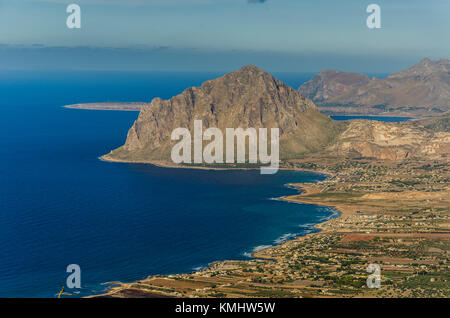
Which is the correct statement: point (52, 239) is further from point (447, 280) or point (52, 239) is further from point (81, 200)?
point (447, 280)

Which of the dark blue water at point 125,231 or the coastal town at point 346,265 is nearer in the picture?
the coastal town at point 346,265

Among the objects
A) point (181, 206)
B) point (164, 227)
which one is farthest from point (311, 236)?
point (181, 206)

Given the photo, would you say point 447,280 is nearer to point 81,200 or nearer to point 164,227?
point 164,227

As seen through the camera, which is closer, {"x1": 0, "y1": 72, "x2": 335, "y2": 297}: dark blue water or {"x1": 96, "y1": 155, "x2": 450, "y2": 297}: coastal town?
A: {"x1": 96, "y1": 155, "x2": 450, "y2": 297}: coastal town

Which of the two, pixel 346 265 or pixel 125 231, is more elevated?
pixel 125 231
